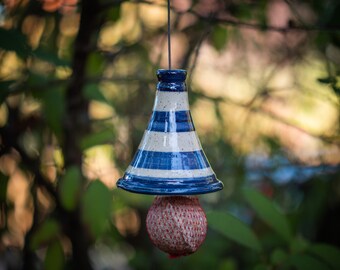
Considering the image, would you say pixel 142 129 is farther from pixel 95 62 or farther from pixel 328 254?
pixel 328 254

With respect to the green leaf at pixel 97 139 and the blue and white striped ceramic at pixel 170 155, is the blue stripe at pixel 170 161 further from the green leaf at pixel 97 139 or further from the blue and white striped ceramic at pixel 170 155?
the green leaf at pixel 97 139

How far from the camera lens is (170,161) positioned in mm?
842

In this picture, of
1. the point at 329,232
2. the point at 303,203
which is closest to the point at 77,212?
the point at 303,203

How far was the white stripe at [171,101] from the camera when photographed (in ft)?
2.89

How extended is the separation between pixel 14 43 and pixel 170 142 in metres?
0.33

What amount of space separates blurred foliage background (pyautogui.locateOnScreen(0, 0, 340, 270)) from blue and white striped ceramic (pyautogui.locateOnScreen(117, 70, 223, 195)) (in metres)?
0.16


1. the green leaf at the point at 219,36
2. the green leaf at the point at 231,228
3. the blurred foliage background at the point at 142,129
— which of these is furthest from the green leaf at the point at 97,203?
the green leaf at the point at 219,36

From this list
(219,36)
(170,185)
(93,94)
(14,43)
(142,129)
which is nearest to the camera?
(170,185)

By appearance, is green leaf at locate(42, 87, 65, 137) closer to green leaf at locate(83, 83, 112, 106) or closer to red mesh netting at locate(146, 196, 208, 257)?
green leaf at locate(83, 83, 112, 106)

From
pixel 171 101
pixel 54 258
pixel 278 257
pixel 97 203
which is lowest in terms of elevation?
pixel 54 258

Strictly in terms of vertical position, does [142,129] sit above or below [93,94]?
below

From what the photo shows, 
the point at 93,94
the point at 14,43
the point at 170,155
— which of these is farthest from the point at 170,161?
the point at 93,94

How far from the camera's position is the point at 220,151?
6.74ft

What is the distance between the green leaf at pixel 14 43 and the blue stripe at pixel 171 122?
0.26 metres
